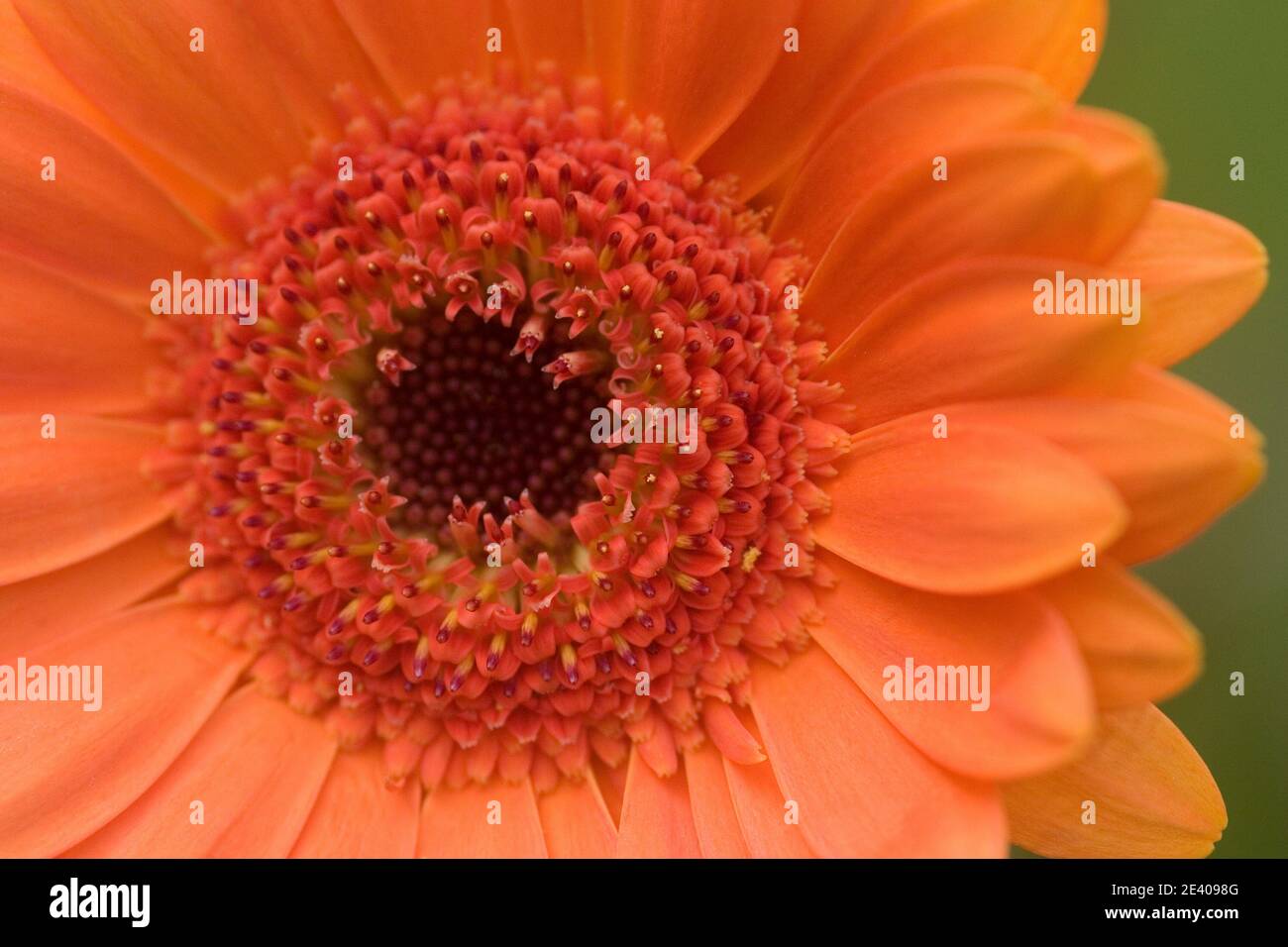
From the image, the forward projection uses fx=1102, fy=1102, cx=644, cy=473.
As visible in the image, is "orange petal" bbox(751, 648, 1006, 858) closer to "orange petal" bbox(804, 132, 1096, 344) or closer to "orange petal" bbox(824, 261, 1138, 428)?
"orange petal" bbox(824, 261, 1138, 428)

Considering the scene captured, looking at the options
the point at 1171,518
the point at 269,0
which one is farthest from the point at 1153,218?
the point at 269,0

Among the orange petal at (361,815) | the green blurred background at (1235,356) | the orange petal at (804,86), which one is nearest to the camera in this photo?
the orange petal at (804,86)

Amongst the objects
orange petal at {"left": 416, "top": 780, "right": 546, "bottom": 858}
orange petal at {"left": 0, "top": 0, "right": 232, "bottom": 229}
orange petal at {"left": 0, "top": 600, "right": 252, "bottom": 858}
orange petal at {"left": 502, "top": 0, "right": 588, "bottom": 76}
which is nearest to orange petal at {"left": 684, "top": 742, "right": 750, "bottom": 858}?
orange petal at {"left": 416, "top": 780, "right": 546, "bottom": 858}

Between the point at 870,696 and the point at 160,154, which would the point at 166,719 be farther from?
the point at 870,696

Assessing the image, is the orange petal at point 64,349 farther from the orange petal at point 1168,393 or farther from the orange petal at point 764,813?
the orange petal at point 1168,393

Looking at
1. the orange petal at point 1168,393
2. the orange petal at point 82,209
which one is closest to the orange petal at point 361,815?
the orange petal at point 82,209

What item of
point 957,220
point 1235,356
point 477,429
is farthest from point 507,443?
point 1235,356
